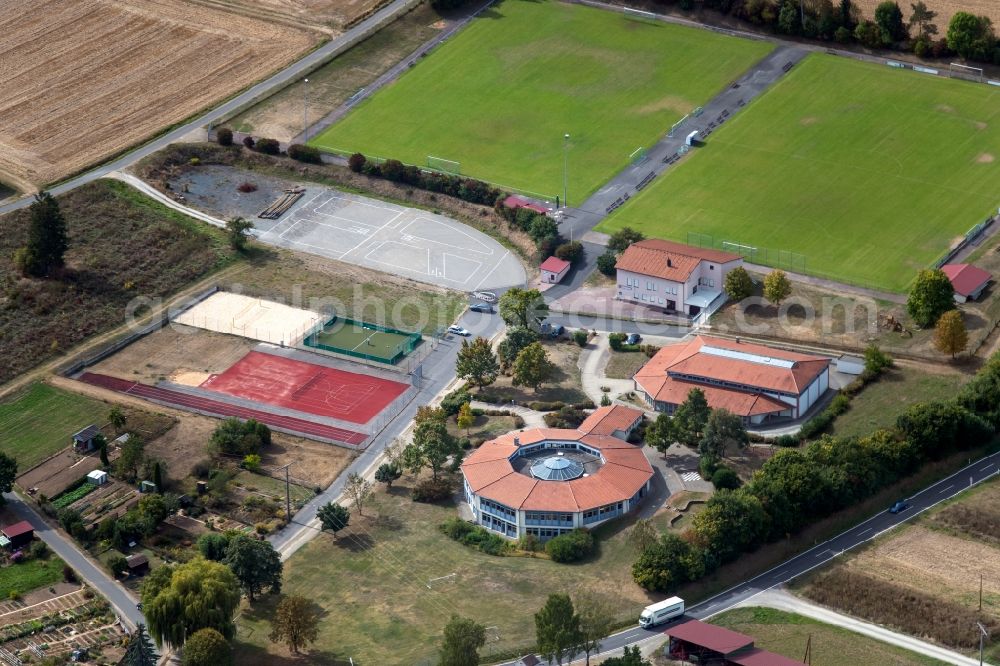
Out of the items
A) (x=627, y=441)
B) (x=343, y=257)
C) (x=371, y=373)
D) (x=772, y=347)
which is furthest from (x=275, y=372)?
(x=772, y=347)

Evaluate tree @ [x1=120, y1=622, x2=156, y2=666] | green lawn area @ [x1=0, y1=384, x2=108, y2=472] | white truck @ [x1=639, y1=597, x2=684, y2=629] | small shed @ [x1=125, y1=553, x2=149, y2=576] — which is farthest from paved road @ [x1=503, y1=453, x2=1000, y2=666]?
green lawn area @ [x1=0, y1=384, x2=108, y2=472]

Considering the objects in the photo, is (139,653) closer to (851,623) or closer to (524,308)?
(851,623)

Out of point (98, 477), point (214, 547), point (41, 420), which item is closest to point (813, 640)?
point (214, 547)

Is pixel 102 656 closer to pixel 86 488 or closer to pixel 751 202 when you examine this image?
pixel 86 488

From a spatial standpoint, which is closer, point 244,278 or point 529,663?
point 529,663

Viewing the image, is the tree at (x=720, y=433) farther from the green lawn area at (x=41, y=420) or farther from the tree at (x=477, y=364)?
the green lawn area at (x=41, y=420)

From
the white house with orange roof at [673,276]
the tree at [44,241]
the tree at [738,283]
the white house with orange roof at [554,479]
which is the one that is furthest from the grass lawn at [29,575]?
the tree at [738,283]

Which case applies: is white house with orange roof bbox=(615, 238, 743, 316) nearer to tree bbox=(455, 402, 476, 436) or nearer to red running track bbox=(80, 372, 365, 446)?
tree bbox=(455, 402, 476, 436)
